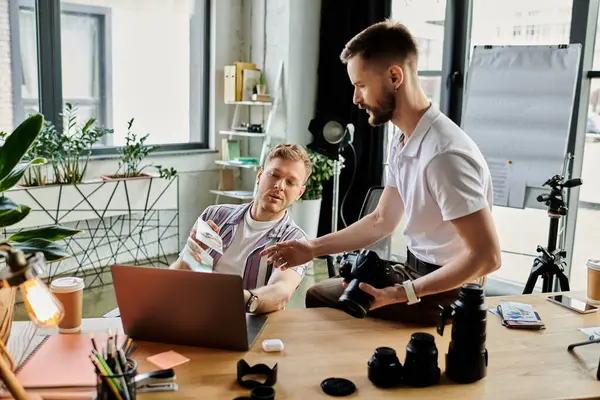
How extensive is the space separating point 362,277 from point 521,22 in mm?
3211

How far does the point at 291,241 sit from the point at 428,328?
21.1 inches

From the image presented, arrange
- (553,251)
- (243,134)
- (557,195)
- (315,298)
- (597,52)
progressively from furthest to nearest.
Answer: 1. (243,134)
2. (597,52)
3. (553,251)
4. (557,195)
5. (315,298)

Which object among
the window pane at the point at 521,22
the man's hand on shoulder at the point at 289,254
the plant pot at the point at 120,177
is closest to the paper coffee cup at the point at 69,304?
the man's hand on shoulder at the point at 289,254

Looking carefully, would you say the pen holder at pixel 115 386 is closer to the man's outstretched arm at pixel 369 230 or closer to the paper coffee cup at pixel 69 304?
the paper coffee cup at pixel 69 304

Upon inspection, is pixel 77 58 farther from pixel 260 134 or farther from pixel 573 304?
pixel 573 304

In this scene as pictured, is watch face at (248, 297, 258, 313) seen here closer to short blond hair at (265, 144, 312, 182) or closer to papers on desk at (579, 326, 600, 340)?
short blond hair at (265, 144, 312, 182)

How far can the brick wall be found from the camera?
4203 mm

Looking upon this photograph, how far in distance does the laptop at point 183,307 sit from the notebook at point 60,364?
10 cm

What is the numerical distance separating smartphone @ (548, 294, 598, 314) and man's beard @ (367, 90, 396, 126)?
2.63ft

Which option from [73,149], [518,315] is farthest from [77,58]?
[518,315]

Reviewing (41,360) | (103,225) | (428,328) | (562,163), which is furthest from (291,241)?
(103,225)

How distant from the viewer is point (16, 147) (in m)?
1.55

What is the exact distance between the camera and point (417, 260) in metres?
1.97

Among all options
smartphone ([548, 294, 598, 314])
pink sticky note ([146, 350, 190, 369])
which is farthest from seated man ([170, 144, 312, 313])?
smartphone ([548, 294, 598, 314])
